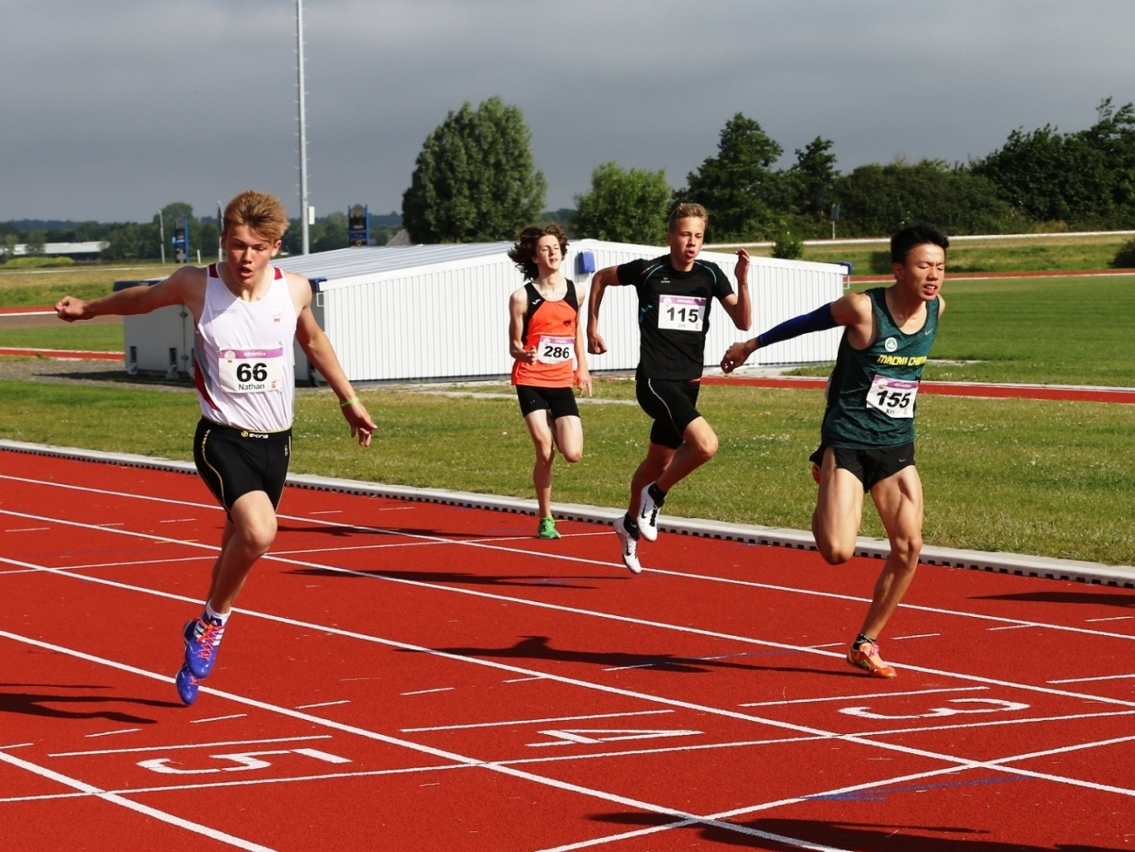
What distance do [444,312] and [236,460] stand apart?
24.6m

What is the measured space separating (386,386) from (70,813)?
81.8 ft

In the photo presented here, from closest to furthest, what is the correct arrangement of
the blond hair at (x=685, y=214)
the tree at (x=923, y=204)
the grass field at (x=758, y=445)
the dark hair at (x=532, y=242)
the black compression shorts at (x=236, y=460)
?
1. the black compression shorts at (x=236, y=460)
2. the blond hair at (x=685, y=214)
3. the dark hair at (x=532, y=242)
4. the grass field at (x=758, y=445)
5. the tree at (x=923, y=204)

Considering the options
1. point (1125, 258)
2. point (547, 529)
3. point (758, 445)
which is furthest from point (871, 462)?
point (1125, 258)

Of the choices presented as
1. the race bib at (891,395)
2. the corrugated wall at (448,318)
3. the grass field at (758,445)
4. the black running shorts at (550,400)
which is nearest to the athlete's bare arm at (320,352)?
the race bib at (891,395)

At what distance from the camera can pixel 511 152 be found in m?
107

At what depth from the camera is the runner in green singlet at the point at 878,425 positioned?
7.22m

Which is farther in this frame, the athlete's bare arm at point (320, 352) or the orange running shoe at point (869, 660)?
the orange running shoe at point (869, 660)

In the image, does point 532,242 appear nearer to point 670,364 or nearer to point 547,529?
point 670,364

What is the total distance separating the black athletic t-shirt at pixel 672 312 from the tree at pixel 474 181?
309ft

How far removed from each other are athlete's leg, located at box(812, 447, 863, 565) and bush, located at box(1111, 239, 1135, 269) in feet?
252

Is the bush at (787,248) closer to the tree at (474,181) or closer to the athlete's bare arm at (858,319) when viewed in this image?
the tree at (474,181)

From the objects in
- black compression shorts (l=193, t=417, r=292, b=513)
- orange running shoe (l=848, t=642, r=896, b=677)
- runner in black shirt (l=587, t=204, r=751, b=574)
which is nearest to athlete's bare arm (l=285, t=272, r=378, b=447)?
black compression shorts (l=193, t=417, r=292, b=513)

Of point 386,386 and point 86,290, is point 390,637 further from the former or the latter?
point 86,290

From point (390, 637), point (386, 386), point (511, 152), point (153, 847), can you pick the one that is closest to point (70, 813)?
point (153, 847)
